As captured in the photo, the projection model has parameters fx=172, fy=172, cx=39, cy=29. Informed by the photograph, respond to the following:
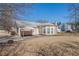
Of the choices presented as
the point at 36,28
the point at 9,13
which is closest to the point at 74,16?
the point at 36,28

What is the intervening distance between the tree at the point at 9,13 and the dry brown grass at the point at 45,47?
0.85ft

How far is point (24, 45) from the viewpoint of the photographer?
2.23m

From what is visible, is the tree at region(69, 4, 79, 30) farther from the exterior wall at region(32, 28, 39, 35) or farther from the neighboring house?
the exterior wall at region(32, 28, 39, 35)

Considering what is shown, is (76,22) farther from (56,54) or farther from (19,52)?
(19,52)

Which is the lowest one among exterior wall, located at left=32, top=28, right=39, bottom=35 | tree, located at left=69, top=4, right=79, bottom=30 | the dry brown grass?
the dry brown grass

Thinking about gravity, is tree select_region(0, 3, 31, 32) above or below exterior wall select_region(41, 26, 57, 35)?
above

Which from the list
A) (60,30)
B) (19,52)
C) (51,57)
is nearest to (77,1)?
(60,30)

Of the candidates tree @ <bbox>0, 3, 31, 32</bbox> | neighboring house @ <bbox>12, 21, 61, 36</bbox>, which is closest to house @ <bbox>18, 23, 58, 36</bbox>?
neighboring house @ <bbox>12, 21, 61, 36</bbox>

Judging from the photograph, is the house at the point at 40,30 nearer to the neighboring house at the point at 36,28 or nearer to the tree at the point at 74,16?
the neighboring house at the point at 36,28

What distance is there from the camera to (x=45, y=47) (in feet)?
7.26

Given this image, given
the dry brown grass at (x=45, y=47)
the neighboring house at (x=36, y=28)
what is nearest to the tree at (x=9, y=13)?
the neighboring house at (x=36, y=28)

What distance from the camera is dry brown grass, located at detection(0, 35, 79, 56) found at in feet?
7.23

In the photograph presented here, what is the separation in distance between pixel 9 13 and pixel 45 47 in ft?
2.12

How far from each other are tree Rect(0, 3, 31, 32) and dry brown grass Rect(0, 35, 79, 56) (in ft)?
0.85
